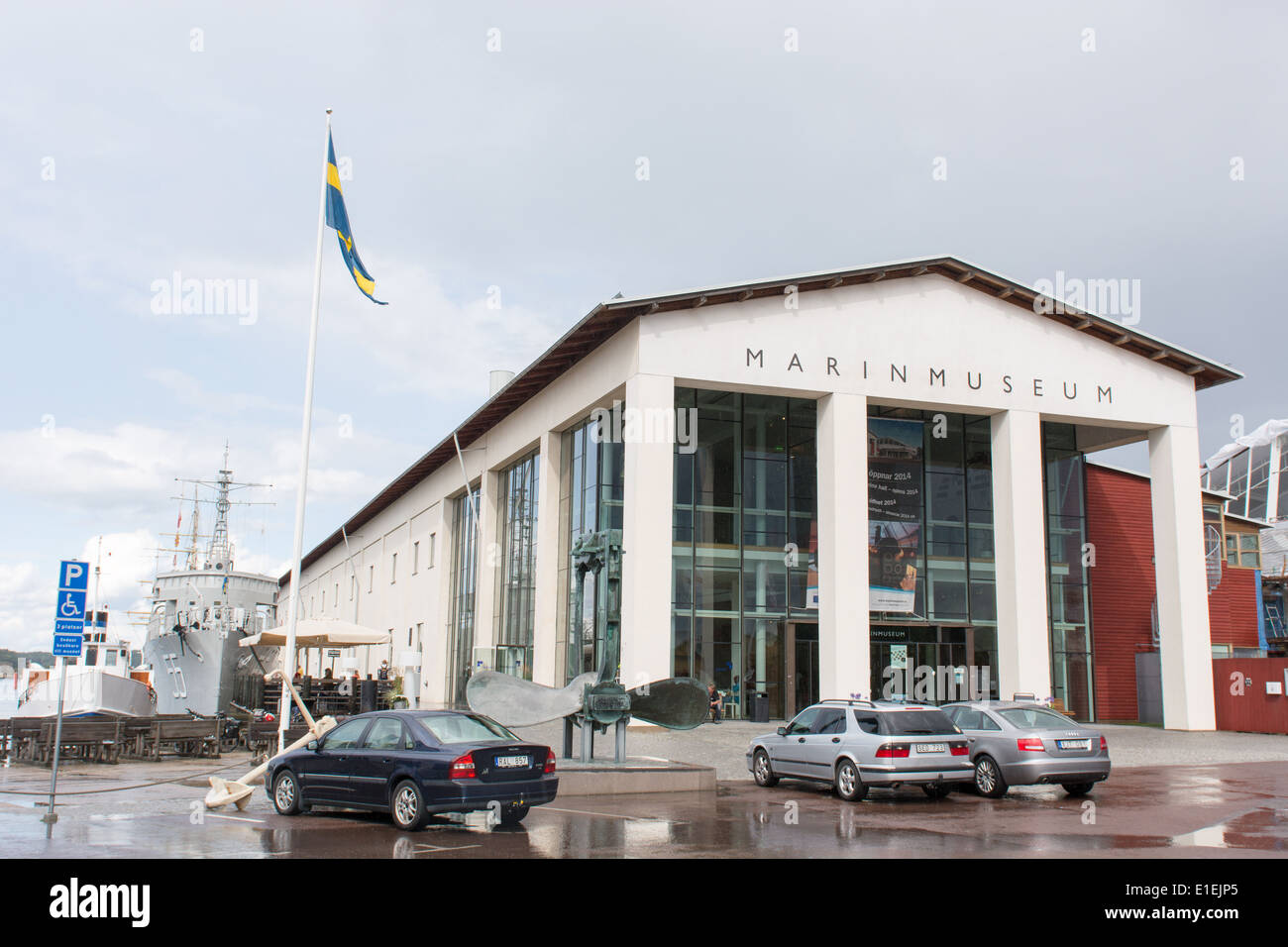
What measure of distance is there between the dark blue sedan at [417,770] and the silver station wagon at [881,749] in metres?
5.01

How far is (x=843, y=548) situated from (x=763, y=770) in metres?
11.2

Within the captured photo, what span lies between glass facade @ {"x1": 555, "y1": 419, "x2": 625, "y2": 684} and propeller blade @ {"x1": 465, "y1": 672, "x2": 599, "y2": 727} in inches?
490

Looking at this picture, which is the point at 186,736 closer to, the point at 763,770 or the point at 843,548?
the point at 763,770

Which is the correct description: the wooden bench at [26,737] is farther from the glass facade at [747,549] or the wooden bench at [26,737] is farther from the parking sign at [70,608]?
the glass facade at [747,549]

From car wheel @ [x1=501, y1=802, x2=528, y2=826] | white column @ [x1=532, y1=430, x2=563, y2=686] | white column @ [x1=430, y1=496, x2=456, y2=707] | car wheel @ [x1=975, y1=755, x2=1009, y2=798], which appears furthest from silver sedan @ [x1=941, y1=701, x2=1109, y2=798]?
white column @ [x1=430, y1=496, x2=456, y2=707]

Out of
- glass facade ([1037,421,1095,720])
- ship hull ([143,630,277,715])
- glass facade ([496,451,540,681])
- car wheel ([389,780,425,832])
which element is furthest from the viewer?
glass facade ([496,451,540,681])

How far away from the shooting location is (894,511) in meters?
32.7

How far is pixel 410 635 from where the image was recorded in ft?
167

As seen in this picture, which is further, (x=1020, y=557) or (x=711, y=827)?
(x=1020, y=557)

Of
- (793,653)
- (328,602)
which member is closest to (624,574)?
(793,653)

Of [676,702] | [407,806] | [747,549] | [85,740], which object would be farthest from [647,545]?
[407,806]

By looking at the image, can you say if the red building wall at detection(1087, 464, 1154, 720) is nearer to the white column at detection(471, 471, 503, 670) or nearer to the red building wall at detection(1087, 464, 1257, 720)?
the red building wall at detection(1087, 464, 1257, 720)

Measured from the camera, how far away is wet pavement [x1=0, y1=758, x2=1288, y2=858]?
1066cm
